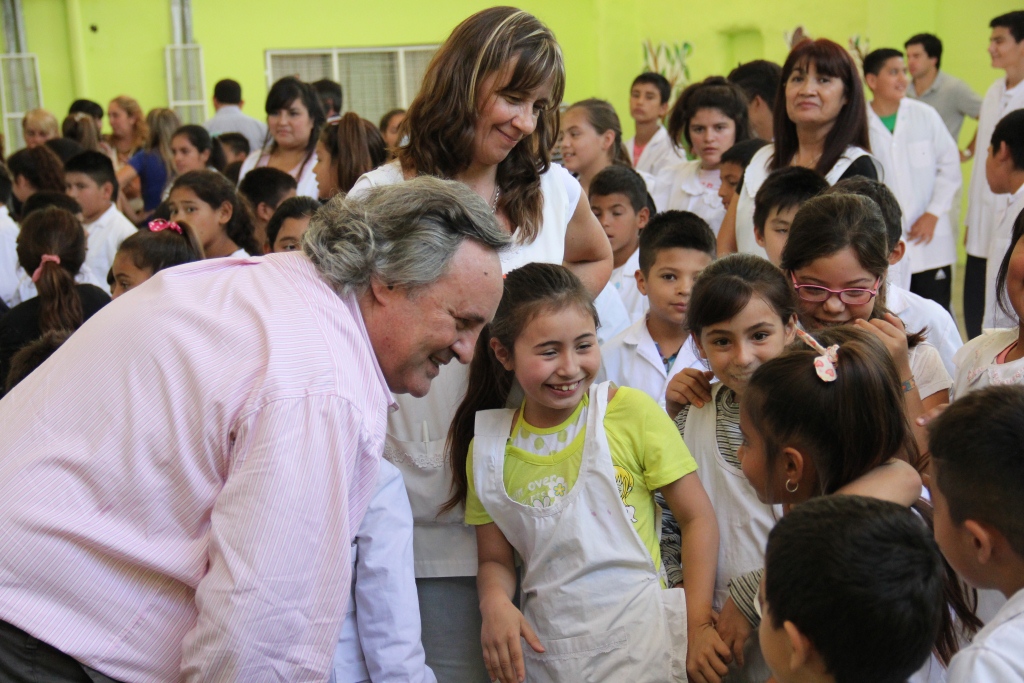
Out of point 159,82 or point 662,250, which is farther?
point 159,82

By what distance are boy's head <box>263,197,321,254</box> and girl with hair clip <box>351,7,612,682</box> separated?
1386 mm

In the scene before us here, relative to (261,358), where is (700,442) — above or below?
below

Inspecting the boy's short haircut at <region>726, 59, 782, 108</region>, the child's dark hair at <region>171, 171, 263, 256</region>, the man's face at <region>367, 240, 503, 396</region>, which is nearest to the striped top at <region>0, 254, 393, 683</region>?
the man's face at <region>367, 240, 503, 396</region>

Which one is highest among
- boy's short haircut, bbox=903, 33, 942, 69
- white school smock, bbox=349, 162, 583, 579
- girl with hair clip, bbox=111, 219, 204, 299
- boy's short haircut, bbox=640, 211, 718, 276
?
boy's short haircut, bbox=903, 33, 942, 69

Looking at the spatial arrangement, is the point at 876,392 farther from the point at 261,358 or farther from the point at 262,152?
the point at 262,152

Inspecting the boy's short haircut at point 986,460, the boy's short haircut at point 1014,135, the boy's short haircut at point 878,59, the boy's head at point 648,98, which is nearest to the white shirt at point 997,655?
the boy's short haircut at point 986,460

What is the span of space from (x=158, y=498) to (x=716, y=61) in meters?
9.54

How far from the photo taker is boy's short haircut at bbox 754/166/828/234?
3.05m

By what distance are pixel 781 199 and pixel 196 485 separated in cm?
221

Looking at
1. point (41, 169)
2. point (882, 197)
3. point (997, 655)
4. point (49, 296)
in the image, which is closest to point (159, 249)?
point (49, 296)

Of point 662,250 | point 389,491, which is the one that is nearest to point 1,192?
point 662,250

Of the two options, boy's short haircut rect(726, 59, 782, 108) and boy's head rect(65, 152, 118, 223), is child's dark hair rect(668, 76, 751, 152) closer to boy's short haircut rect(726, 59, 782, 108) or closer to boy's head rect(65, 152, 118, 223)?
boy's short haircut rect(726, 59, 782, 108)

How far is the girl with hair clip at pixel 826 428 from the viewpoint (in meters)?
1.80

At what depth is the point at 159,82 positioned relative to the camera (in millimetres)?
11984
